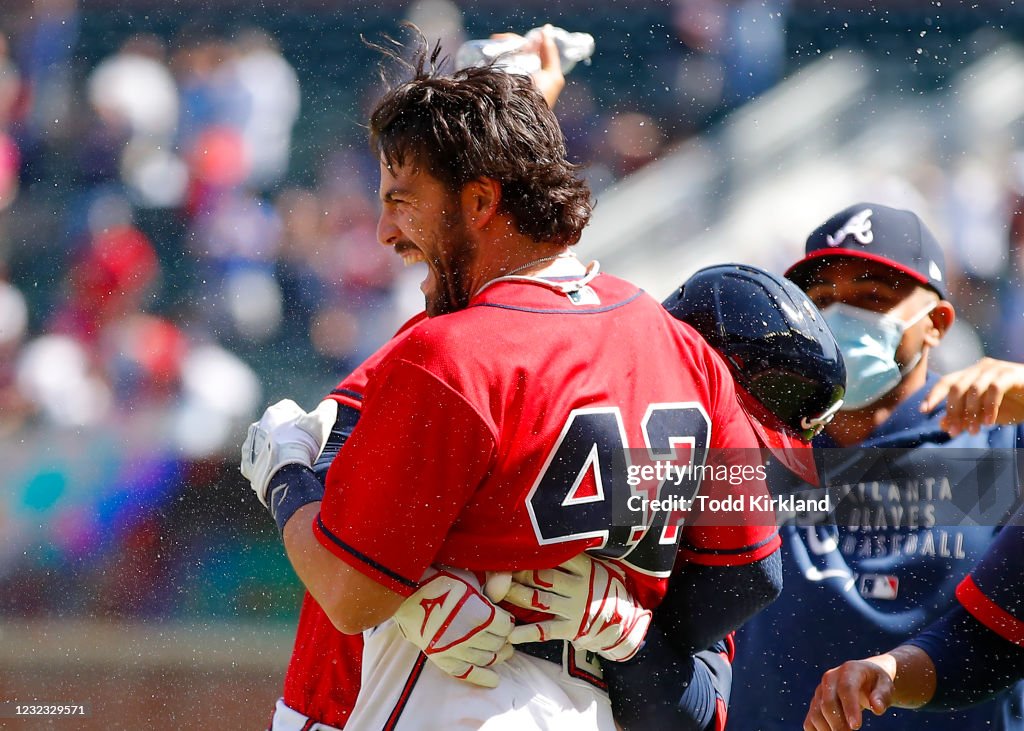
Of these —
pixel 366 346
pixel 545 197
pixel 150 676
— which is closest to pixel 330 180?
pixel 366 346

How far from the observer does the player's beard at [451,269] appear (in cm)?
169

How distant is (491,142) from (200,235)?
15.5ft

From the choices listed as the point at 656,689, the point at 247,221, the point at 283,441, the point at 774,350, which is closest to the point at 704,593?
the point at 656,689

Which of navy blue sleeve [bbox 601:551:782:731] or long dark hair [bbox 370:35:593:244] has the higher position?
long dark hair [bbox 370:35:593:244]

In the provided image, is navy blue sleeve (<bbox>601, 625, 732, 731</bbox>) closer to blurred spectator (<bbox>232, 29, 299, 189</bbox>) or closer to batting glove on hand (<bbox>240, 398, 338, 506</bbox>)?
batting glove on hand (<bbox>240, 398, 338, 506</bbox>)

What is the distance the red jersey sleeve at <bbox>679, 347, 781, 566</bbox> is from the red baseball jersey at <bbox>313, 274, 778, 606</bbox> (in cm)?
4

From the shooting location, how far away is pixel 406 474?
1.45 m

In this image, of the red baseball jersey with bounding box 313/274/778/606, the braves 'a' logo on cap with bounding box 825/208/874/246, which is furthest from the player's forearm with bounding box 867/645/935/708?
the braves 'a' logo on cap with bounding box 825/208/874/246

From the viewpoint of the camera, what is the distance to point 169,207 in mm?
6184

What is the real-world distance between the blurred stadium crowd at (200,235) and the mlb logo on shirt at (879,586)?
10.8ft

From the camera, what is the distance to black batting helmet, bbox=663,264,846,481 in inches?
73.0

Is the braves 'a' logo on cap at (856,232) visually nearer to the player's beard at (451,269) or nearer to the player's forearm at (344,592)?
the player's beard at (451,269)

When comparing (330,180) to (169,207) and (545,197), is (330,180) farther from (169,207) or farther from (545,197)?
(545,197)

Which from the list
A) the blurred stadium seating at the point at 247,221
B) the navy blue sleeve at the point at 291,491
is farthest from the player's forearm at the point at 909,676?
the blurred stadium seating at the point at 247,221
